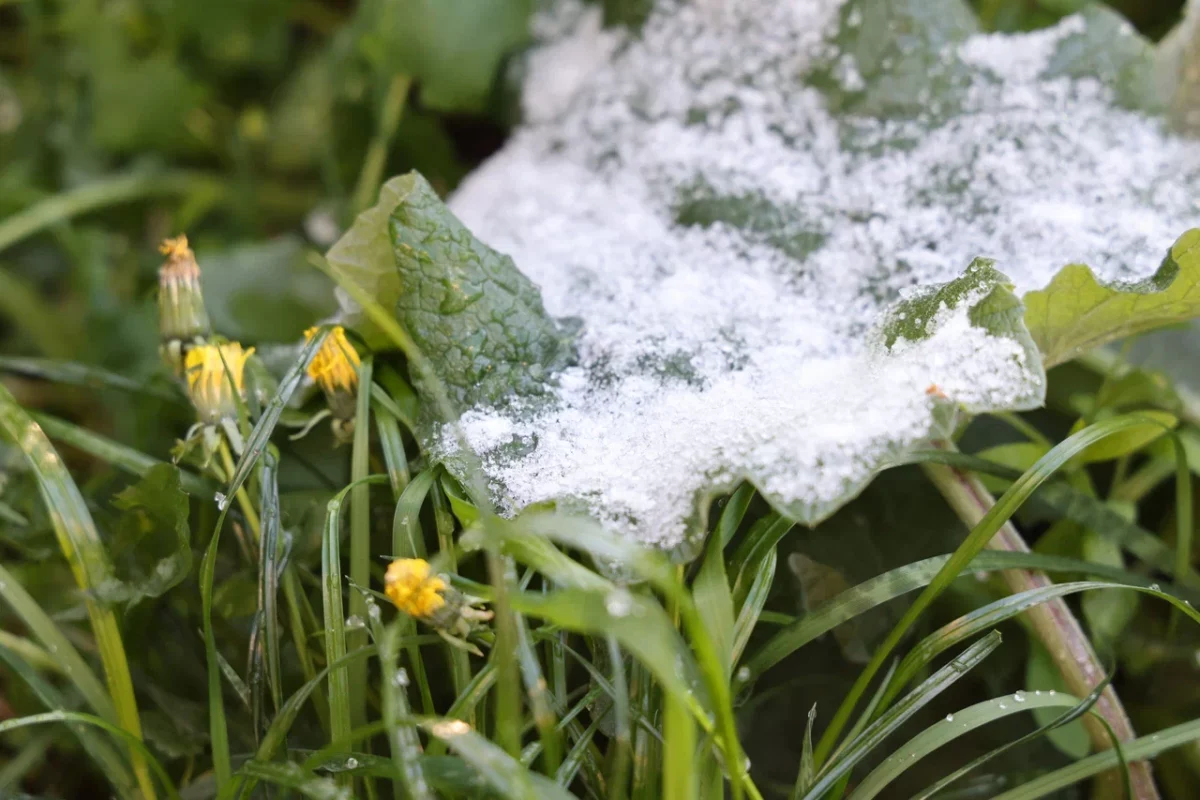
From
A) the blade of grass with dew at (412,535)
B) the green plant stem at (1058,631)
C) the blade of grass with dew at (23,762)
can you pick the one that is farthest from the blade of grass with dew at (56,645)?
A: the green plant stem at (1058,631)

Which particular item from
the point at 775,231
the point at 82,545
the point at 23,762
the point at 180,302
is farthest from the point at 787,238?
the point at 23,762

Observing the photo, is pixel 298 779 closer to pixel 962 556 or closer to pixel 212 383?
pixel 212 383

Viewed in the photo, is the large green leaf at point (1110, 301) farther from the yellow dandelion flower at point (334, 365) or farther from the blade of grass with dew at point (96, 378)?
the blade of grass with dew at point (96, 378)

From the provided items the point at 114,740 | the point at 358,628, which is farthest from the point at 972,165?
the point at 114,740

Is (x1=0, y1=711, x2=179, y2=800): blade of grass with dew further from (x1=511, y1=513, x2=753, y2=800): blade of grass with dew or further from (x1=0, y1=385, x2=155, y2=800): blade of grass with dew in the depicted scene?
(x1=511, y1=513, x2=753, y2=800): blade of grass with dew

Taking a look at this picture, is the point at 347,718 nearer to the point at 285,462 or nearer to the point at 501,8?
the point at 285,462
